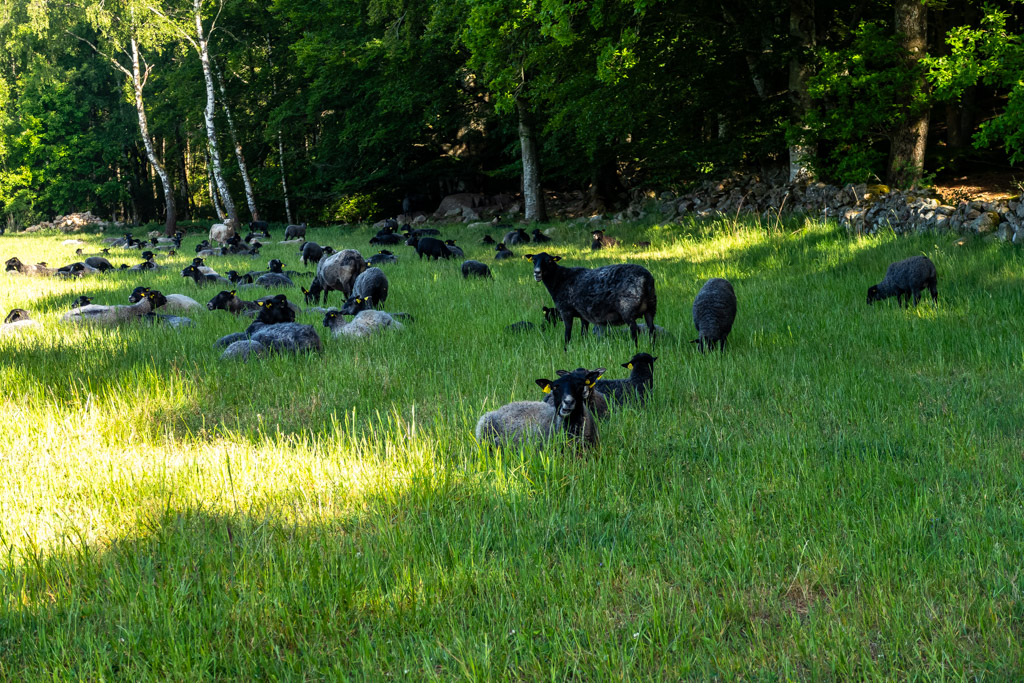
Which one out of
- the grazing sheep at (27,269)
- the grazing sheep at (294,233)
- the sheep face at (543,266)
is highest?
the grazing sheep at (294,233)

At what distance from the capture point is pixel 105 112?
180 feet

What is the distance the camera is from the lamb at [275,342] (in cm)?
859

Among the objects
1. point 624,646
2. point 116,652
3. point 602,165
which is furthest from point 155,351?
point 602,165

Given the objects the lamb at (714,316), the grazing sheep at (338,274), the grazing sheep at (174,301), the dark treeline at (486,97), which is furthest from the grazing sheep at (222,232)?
the lamb at (714,316)

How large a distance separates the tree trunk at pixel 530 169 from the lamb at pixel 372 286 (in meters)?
15.8

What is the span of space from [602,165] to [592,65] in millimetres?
8935

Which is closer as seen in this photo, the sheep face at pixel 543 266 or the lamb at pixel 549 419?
the lamb at pixel 549 419

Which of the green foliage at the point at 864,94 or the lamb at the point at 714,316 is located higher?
the green foliage at the point at 864,94

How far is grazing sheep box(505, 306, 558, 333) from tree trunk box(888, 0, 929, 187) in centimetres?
932

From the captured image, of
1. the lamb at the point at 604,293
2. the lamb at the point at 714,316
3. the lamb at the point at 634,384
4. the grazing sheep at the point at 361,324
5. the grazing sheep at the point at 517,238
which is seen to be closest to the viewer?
the lamb at the point at 634,384

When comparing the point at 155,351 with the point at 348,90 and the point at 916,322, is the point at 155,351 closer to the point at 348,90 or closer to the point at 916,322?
the point at 916,322

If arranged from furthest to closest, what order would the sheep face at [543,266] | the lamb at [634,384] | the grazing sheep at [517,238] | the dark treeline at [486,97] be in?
the grazing sheep at [517,238]
the dark treeline at [486,97]
the sheep face at [543,266]
the lamb at [634,384]

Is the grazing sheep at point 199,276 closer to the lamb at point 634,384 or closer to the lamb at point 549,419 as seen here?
the lamb at point 634,384

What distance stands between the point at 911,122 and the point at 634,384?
1215 cm
